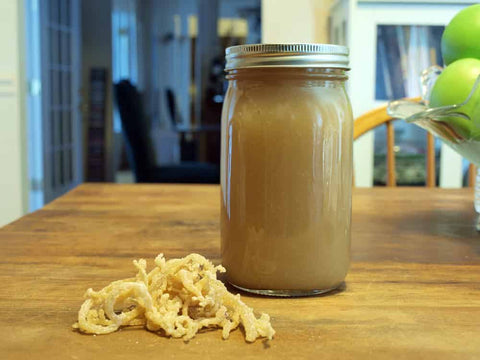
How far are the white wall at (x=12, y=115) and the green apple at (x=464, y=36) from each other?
2.81 metres

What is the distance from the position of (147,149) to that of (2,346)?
112 inches

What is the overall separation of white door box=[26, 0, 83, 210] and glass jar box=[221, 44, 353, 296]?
300 cm

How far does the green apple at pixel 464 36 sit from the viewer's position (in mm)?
670

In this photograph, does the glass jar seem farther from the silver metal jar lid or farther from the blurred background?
the blurred background

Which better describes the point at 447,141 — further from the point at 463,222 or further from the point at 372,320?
the point at 372,320

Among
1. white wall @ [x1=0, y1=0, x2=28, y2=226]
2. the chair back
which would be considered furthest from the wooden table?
white wall @ [x1=0, y1=0, x2=28, y2=226]

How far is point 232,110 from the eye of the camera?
46 cm

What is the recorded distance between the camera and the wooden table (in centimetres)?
36

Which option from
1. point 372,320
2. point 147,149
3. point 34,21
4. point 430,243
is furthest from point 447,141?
point 34,21

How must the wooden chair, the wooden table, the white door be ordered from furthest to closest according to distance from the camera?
1. the white door
2. the wooden chair
3. the wooden table

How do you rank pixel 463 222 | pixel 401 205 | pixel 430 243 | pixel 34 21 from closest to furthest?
pixel 430 243, pixel 463 222, pixel 401 205, pixel 34 21

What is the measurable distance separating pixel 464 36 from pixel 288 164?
0.36 m

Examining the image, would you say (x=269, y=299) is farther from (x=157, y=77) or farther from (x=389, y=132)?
(x=157, y=77)

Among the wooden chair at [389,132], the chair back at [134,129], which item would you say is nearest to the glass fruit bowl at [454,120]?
the wooden chair at [389,132]
